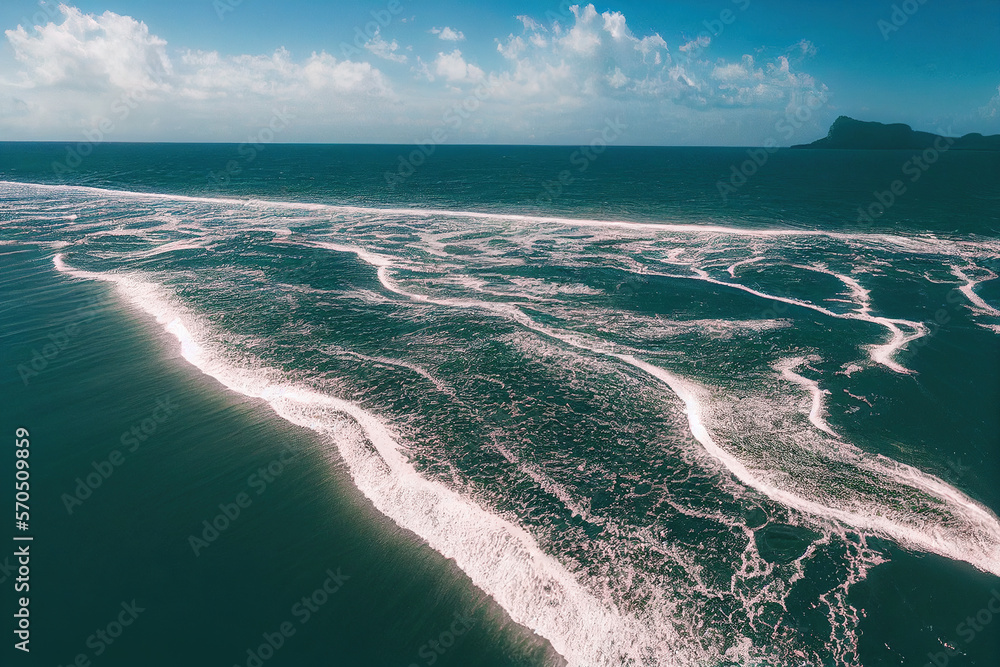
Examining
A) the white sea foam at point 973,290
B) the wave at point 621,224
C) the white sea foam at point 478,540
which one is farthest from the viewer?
the wave at point 621,224

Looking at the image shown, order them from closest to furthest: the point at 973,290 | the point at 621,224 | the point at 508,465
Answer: the point at 508,465 → the point at 973,290 → the point at 621,224

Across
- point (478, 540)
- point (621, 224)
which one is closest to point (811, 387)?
point (478, 540)

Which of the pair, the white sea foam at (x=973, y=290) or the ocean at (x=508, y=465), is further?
the white sea foam at (x=973, y=290)

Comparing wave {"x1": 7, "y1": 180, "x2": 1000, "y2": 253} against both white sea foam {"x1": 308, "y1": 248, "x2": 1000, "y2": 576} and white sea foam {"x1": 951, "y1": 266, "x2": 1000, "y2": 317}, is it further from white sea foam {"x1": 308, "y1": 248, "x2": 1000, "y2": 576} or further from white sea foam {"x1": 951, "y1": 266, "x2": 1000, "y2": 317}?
white sea foam {"x1": 308, "y1": 248, "x2": 1000, "y2": 576}

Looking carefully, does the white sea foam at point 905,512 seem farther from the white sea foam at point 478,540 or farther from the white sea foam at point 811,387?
the white sea foam at point 478,540

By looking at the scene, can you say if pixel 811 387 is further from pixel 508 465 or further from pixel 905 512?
pixel 508 465

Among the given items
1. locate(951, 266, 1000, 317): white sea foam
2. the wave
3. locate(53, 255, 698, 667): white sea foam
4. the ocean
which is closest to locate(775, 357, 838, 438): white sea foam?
the ocean

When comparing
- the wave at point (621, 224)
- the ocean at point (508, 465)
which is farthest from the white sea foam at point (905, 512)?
the wave at point (621, 224)

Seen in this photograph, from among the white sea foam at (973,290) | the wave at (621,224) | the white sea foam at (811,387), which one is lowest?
the wave at (621,224)
